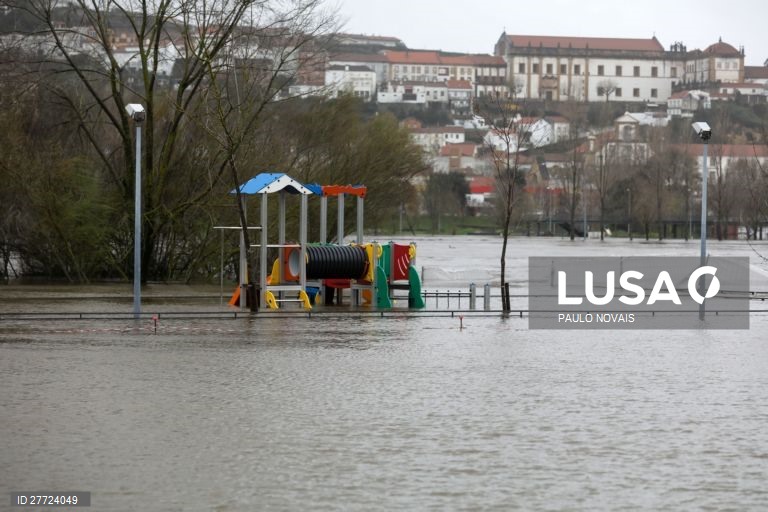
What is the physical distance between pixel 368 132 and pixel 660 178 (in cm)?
A: 9077

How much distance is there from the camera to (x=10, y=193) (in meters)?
41.1

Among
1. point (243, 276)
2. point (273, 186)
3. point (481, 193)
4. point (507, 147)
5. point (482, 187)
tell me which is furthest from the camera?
point (482, 187)

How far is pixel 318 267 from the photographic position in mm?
34656

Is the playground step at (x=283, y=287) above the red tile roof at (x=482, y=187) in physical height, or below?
below

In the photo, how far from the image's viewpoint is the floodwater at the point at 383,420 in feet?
37.5

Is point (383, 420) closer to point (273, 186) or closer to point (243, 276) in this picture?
point (273, 186)

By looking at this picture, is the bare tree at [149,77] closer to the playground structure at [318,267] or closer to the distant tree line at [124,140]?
the distant tree line at [124,140]

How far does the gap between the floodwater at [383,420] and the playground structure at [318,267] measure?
665cm

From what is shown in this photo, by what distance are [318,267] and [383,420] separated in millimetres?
19540

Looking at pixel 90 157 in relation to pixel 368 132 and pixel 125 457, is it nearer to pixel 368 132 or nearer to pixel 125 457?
pixel 368 132
